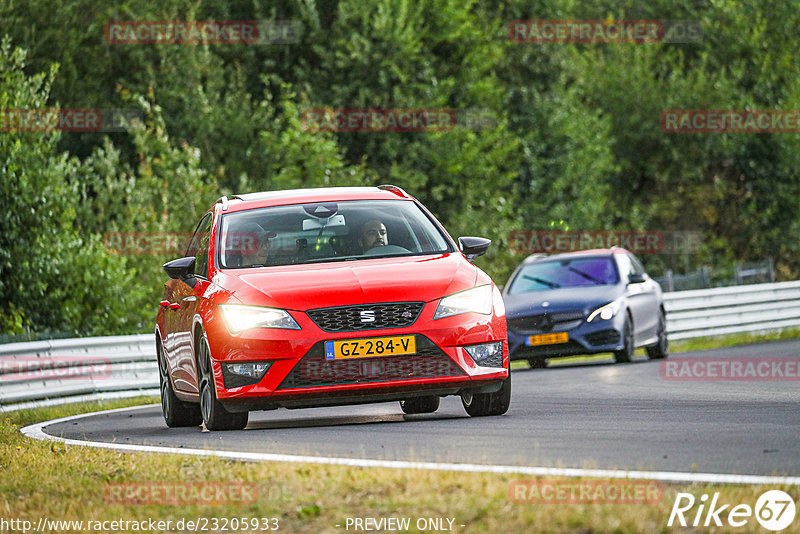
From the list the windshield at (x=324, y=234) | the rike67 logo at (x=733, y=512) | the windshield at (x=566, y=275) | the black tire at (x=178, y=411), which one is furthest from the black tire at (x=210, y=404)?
the windshield at (x=566, y=275)

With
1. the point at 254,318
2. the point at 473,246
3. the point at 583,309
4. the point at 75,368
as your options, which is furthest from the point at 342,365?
the point at 583,309

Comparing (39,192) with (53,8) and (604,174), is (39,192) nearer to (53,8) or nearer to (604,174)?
(53,8)

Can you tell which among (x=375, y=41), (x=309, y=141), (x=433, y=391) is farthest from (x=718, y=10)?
(x=433, y=391)

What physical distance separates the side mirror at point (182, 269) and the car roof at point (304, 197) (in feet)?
1.75

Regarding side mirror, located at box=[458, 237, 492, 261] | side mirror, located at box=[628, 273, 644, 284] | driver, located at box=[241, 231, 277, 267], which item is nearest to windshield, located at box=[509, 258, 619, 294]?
side mirror, located at box=[628, 273, 644, 284]

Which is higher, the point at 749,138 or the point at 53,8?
the point at 53,8

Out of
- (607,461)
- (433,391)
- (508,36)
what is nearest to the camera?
(607,461)

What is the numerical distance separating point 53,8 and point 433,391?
29.1 metres

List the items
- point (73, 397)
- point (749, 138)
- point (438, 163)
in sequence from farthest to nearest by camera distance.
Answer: point (749, 138) → point (438, 163) → point (73, 397)

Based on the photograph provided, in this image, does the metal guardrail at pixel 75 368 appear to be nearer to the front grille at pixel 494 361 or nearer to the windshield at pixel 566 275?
the windshield at pixel 566 275

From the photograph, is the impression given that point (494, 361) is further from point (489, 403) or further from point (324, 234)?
point (324, 234)

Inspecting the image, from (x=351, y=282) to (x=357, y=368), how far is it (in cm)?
60

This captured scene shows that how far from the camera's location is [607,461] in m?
7.67

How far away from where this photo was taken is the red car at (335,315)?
390 inches
